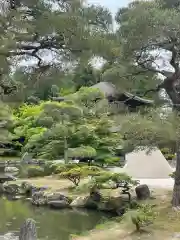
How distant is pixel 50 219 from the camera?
8586mm

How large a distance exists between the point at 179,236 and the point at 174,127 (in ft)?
5.60

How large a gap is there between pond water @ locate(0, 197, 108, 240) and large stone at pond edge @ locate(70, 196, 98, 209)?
0.72ft

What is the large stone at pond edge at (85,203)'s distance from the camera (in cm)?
930

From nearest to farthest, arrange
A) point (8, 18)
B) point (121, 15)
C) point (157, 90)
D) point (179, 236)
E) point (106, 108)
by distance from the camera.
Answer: point (8, 18) < point (179, 236) < point (121, 15) < point (157, 90) < point (106, 108)

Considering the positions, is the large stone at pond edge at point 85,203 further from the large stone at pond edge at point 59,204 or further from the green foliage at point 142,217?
the green foliage at point 142,217

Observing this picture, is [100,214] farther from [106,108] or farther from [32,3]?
[32,3]

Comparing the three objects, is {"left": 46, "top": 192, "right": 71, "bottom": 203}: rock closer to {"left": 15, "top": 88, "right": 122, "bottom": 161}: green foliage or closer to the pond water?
the pond water

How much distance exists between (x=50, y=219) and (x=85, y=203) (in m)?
1.07

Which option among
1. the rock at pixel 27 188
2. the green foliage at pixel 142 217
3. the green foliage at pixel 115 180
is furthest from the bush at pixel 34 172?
the green foliage at pixel 142 217

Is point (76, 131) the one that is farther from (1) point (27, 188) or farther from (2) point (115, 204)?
(2) point (115, 204)

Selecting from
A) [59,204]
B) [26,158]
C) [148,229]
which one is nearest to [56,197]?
[59,204]

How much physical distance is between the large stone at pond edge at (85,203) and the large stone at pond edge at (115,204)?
0.64 ft

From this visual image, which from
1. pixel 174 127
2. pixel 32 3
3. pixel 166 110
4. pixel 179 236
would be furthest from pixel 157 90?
pixel 32 3

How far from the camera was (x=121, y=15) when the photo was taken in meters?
6.99
